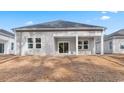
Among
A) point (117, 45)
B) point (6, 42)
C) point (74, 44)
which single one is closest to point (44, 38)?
point (74, 44)

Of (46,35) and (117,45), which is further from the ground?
(46,35)

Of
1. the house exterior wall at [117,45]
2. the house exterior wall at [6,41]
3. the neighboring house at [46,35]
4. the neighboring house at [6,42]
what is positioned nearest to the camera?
the house exterior wall at [117,45]

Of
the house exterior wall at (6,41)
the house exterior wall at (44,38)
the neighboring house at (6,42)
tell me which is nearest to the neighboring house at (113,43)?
the house exterior wall at (44,38)

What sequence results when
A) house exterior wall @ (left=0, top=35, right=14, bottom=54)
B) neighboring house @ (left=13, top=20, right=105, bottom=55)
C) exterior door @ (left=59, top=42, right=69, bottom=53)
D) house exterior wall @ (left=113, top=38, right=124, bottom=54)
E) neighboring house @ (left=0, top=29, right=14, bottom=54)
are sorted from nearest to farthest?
1. house exterior wall @ (left=113, top=38, right=124, bottom=54)
2. neighboring house @ (left=13, top=20, right=105, bottom=55)
3. exterior door @ (left=59, top=42, right=69, bottom=53)
4. neighboring house @ (left=0, top=29, right=14, bottom=54)
5. house exterior wall @ (left=0, top=35, right=14, bottom=54)

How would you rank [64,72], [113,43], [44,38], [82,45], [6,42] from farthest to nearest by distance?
[6,42], [82,45], [44,38], [113,43], [64,72]

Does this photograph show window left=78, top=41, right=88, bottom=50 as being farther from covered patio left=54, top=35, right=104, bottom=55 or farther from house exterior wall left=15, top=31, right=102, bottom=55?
house exterior wall left=15, top=31, right=102, bottom=55

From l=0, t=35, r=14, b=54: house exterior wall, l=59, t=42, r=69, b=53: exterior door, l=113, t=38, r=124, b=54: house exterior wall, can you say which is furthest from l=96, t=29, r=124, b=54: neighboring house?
l=0, t=35, r=14, b=54: house exterior wall

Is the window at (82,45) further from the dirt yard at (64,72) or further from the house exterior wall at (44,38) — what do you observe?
the dirt yard at (64,72)

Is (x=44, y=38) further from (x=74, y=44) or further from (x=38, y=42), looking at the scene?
(x=74, y=44)

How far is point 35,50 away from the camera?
42.8 feet

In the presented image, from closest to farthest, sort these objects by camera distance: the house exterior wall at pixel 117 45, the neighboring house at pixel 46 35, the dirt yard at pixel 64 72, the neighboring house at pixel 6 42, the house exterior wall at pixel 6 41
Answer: the dirt yard at pixel 64 72, the house exterior wall at pixel 117 45, the neighboring house at pixel 46 35, the neighboring house at pixel 6 42, the house exterior wall at pixel 6 41
